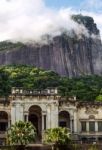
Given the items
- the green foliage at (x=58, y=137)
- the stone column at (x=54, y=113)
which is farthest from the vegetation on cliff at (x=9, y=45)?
the green foliage at (x=58, y=137)

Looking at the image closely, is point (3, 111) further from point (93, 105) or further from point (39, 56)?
point (39, 56)

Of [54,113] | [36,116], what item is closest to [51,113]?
[54,113]

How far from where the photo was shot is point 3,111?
239 ft

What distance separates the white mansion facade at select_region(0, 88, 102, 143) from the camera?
7156 cm

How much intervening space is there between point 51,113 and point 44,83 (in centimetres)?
4481

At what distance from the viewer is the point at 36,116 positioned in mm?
75562

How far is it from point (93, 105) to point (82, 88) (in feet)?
110

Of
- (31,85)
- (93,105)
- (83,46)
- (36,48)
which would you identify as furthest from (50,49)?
(93,105)

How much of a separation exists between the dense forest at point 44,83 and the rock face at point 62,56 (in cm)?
3311

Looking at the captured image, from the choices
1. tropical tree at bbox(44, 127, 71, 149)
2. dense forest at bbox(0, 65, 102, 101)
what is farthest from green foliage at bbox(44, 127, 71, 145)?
dense forest at bbox(0, 65, 102, 101)

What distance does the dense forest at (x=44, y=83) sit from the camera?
330 feet

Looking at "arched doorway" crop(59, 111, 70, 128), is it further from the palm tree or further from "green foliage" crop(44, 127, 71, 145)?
the palm tree

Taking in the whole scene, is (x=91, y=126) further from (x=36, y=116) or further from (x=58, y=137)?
(x=58, y=137)

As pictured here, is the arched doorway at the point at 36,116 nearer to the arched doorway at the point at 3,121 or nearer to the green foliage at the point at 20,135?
the arched doorway at the point at 3,121
